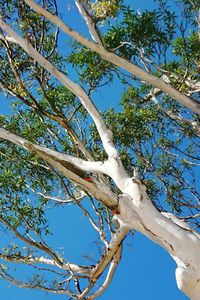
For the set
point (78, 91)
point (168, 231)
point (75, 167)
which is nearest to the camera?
point (168, 231)

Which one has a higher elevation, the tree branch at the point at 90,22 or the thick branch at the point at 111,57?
the tree branch at the point at 90,22

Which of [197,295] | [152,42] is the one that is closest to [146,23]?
[152,42]

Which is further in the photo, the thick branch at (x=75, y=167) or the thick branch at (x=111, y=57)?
the thick branch at (x=111, y=57)

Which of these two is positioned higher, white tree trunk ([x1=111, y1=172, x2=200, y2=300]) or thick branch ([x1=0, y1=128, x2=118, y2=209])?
thick branch ([x1=0, y1=128, x2=118, y2=209])

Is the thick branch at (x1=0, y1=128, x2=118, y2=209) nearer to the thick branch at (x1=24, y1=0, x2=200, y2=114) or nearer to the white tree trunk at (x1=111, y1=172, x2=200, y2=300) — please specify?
the white tree trunk at (x1=111, y1=172, x2=200, y2=300)

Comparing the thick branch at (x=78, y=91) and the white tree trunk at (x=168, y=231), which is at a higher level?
the thick branch at (x=78, y=91)

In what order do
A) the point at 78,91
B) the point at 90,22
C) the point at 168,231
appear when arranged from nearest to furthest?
the point at 168,231
the point at 78,91
the point at 90,22

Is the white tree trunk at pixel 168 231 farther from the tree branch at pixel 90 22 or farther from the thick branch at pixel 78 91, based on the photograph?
the tree branch at pixel 90 22

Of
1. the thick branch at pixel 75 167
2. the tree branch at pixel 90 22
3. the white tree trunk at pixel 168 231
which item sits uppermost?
the tree branch at pixel 90 22

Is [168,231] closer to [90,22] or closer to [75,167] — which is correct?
[75,167]

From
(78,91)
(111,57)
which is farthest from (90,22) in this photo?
(78,91)

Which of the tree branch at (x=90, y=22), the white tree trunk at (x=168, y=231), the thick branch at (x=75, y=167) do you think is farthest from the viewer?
the tree branch at (x=90, y=22)

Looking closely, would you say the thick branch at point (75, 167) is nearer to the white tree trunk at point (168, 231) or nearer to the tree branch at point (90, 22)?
the white tree trunk at point (168, 231)

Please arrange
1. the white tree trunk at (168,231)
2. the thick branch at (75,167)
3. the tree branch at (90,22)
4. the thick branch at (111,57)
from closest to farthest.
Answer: the white tree trunk at (168,231)
the thick branch at (75,167)
the thick branch at (111,57)
the tree branch at (90,22)
